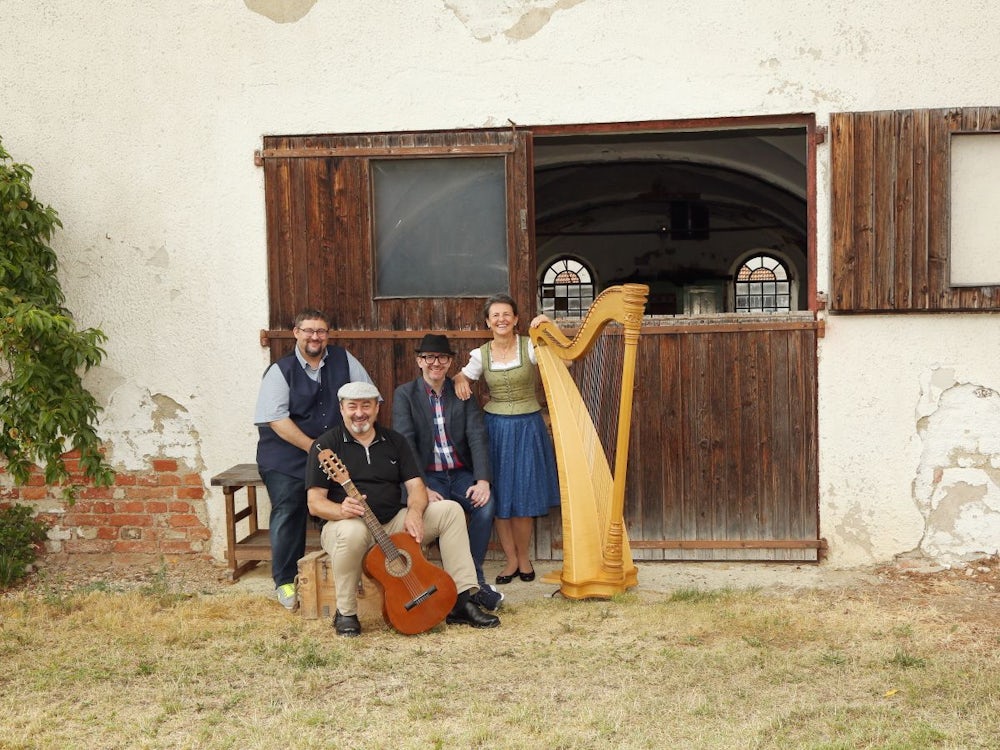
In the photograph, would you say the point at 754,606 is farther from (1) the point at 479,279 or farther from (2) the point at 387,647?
(1) the point at 479,279

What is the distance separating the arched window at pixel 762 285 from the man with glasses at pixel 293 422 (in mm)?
11388

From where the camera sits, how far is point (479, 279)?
5.28m

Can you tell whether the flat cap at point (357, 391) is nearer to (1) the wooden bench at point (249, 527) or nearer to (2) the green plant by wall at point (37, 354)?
(1) the wooden bench at point (249, 527)

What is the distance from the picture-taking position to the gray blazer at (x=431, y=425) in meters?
4.77

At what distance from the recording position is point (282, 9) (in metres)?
5.19

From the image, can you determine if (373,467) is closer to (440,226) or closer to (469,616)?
(469,616)

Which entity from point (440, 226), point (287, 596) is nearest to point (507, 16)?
point (440, 226)

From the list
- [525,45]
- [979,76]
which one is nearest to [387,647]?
[525,45]

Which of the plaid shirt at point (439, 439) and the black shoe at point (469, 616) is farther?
the plaid shirt at point (439, 439)

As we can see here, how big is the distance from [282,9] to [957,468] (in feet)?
13.3

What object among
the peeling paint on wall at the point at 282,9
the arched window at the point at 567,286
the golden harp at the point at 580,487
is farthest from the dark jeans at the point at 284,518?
the arched window at the point at 567,286

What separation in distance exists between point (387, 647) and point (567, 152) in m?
6.35

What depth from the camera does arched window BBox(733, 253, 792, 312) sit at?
1528 cm

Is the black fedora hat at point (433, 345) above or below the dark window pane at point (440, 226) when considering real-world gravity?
below
